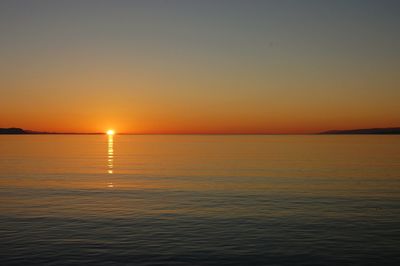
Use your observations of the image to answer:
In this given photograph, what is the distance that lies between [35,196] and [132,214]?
14.6 m

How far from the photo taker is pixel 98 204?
3744 centimetres

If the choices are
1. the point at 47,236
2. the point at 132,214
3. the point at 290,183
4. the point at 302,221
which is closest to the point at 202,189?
the point at 290,183

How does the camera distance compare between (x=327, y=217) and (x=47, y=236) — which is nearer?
(x=47, y=236)

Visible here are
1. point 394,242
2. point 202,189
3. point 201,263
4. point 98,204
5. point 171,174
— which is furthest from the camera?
point 171,174

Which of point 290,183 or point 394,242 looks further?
point 290,183

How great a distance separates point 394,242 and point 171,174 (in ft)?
144

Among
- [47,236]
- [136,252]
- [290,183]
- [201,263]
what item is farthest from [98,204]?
[290,183]

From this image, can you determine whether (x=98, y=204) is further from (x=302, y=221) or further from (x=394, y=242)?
(x=394, y=242)

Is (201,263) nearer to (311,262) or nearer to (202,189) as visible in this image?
(311,262)

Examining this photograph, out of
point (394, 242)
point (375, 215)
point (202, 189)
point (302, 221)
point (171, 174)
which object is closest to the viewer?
point (394, 242)

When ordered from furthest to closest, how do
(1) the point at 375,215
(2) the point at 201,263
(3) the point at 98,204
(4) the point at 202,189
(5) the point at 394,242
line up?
(4) the point at 202,189 → (3) the point at 98,204 → (1) the point at 375,215 → (5) the point at 394,242 → (2) the point at 201,263

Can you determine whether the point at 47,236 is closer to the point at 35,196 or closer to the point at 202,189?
the point at 35,196

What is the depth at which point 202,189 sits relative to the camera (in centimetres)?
4734

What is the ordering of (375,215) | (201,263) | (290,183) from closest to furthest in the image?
(201,263) → (375,215) → (290,183)
